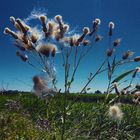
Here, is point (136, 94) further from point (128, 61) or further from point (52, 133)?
point (52, 133)

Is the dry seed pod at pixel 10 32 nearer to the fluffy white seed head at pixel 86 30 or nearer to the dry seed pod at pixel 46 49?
the dry seed pod at pixel 46 49

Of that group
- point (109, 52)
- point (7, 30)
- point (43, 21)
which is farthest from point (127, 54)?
point (7, 30)

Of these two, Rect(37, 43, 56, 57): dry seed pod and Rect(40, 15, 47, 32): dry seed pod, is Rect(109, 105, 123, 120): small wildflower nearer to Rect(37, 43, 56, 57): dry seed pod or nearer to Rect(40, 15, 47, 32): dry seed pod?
Rect(37, 43, 56, 57): dry seed pod

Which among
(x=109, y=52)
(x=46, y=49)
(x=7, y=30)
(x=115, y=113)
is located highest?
(x=7, y=30)

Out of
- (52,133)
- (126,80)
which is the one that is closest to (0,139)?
(52,133)

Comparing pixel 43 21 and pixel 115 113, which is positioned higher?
pixel 43 21

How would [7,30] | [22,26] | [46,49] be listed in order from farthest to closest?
[7,30]
[22,26]
[46,49]

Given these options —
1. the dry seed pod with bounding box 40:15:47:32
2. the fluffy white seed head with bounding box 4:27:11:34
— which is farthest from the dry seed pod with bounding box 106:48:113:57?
the fluffy white seed head with bounding box 4:27:11:34

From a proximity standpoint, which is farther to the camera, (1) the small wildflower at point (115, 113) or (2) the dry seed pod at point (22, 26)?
(2) the dry seed pod at point (22, 26)

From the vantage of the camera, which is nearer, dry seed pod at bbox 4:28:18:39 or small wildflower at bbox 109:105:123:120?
small wildflower at bbox 109:105:123:120

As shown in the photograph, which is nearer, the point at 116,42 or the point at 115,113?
the point at 115,113

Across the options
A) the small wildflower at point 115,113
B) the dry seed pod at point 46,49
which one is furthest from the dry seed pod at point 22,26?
the small wildflower at point 115,113

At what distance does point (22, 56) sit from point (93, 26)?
2.37ft

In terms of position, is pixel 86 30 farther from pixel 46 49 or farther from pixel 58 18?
pixel 46 49
